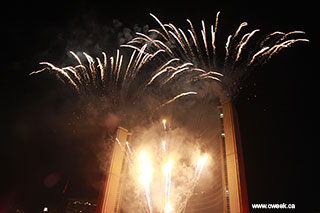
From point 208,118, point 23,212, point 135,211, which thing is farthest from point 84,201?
point 208,118

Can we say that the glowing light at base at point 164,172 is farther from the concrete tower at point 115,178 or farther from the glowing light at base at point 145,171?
the concrete tower at point 115,178

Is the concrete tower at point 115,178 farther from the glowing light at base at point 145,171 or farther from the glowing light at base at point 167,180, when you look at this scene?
the glowing light at base at point 167,180

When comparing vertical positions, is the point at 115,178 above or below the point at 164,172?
below

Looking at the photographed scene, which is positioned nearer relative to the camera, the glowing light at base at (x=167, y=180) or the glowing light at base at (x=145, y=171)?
the glowing light at base at (x=167, y=180)

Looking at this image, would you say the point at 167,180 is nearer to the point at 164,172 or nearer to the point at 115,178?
the point at 164,172

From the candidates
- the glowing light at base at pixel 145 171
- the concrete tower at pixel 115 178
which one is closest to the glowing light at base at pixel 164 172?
the glowing light at base at pixel 145 171

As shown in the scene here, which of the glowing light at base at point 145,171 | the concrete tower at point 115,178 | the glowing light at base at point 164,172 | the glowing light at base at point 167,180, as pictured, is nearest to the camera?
the concrete tower at point 115,178

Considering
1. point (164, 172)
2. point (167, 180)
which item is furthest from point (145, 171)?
point (167, 180)

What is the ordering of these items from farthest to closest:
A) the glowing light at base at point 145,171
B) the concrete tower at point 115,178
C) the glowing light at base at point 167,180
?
the glowing light at base at point 145,171 → the glowing light at base at point 167,180 → the concrete tower at point 115,178

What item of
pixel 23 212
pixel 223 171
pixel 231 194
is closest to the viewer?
A: pixel 231 194

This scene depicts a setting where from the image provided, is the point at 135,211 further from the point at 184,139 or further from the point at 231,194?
the point at 231,194

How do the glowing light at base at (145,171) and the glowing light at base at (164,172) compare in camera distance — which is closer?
the glowing light at base at (145,171)
